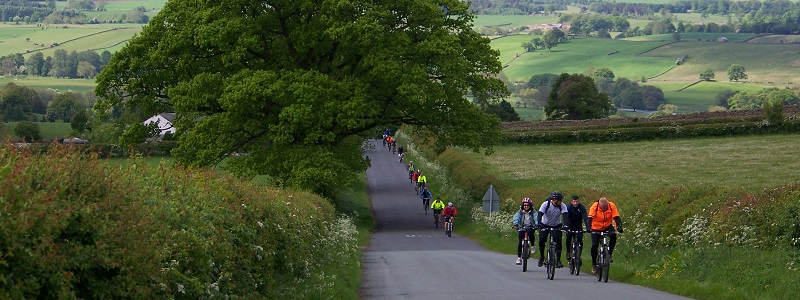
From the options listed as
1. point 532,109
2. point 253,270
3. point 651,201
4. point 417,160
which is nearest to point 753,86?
point 532,109

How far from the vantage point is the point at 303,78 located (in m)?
44.1

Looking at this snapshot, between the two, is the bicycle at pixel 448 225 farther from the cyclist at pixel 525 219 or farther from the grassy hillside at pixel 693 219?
the cyclist at pixel 525 219

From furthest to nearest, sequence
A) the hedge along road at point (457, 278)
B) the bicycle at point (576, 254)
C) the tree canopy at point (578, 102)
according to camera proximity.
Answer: the tree canopy at point (578, 102) < the bicycle at point (576, 254) < the hedge along road at point (457, 278)

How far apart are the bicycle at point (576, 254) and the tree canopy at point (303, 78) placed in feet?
68.2

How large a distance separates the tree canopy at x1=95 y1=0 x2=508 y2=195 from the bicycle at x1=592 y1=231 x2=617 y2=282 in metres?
22.5

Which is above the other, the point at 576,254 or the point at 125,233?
the point at 125,233

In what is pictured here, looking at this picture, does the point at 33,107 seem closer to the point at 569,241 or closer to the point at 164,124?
the point at 164,124

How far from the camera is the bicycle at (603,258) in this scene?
21156 millimetres

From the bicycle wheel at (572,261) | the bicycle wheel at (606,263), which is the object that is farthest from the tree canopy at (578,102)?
the bicycle wheel at (606,263)

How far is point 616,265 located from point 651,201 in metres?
4.73

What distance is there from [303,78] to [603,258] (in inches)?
973

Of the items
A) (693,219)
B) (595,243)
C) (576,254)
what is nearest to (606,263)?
(595,243)

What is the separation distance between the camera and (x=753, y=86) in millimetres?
185625

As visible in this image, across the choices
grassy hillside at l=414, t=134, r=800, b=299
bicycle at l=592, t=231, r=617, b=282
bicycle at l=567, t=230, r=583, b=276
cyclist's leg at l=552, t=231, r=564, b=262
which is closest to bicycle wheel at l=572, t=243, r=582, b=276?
bicycle at l=567, t=230, r=583, b=276
